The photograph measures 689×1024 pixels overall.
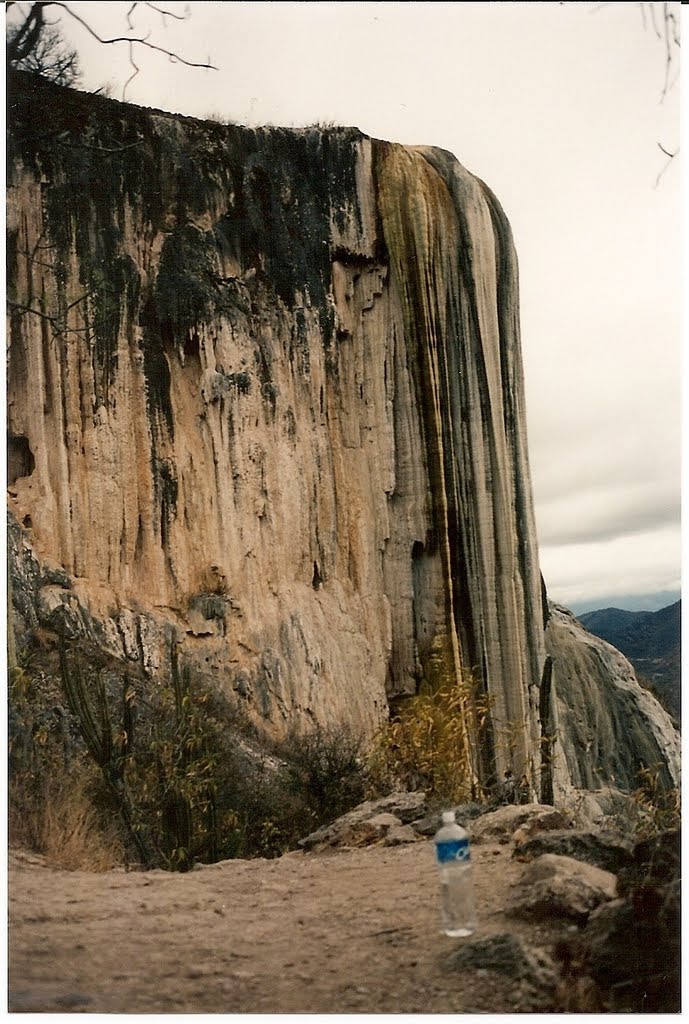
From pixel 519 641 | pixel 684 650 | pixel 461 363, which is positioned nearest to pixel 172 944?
pixel 684 650

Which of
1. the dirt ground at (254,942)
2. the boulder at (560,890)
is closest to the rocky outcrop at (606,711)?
the dirt ground at (254,942)

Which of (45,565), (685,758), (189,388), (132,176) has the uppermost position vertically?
(132,176)

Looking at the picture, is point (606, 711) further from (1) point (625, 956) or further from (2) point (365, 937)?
(2) point (365, 937)

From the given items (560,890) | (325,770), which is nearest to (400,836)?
(325,770)

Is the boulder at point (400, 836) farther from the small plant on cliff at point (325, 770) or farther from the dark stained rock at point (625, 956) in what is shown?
the dark stained rock at point (625, 956)

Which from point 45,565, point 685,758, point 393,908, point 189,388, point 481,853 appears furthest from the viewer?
point 189,388

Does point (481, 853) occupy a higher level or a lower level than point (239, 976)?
higher

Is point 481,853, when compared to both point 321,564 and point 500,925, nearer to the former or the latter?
point 500,925

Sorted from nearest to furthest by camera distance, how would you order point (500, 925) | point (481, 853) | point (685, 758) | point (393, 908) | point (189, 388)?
1. point (500, 925)
2. point (393, 908)
3. point (481, 853)
4. point (685, 758)
5. point (189, 388)
